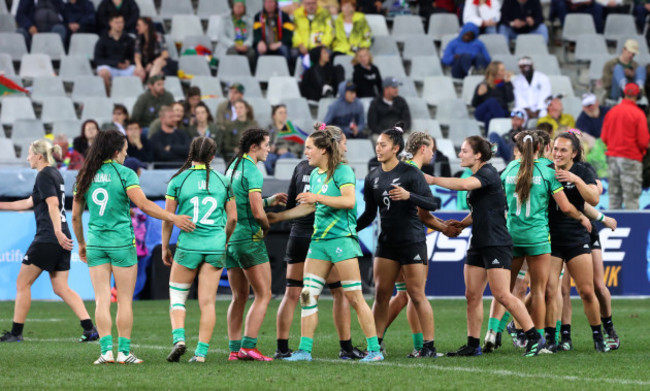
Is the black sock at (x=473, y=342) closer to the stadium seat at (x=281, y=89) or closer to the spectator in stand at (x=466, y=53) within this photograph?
the stadium seat at (x=281, y=89)

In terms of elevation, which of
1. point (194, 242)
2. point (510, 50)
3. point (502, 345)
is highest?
point (510, 50)

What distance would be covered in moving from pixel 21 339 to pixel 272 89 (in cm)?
1067

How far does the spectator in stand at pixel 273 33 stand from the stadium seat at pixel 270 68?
1.09 feet

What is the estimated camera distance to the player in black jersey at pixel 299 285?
9.47 meters

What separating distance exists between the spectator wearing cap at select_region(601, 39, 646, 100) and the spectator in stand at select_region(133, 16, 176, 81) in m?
8.45

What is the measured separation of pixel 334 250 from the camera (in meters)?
8.98

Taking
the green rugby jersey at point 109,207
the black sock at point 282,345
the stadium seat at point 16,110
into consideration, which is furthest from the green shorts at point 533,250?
the stadium seat at point 16,110

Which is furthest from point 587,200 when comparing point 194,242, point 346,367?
point 194,242

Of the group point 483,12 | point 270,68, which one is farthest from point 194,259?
point 483,12

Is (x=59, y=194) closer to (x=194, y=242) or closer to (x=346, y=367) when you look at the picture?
(x=194, y=242)

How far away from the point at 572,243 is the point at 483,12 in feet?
44.3

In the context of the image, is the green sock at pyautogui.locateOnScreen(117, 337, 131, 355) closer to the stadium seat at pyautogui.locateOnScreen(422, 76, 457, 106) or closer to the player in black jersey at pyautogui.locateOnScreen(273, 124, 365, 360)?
the player in black jersey at pyautogui.locateOnScreen(273, 124, 365, 360)

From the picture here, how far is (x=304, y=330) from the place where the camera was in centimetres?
912

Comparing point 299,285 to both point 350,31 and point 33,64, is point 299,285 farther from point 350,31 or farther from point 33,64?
point 350,31
